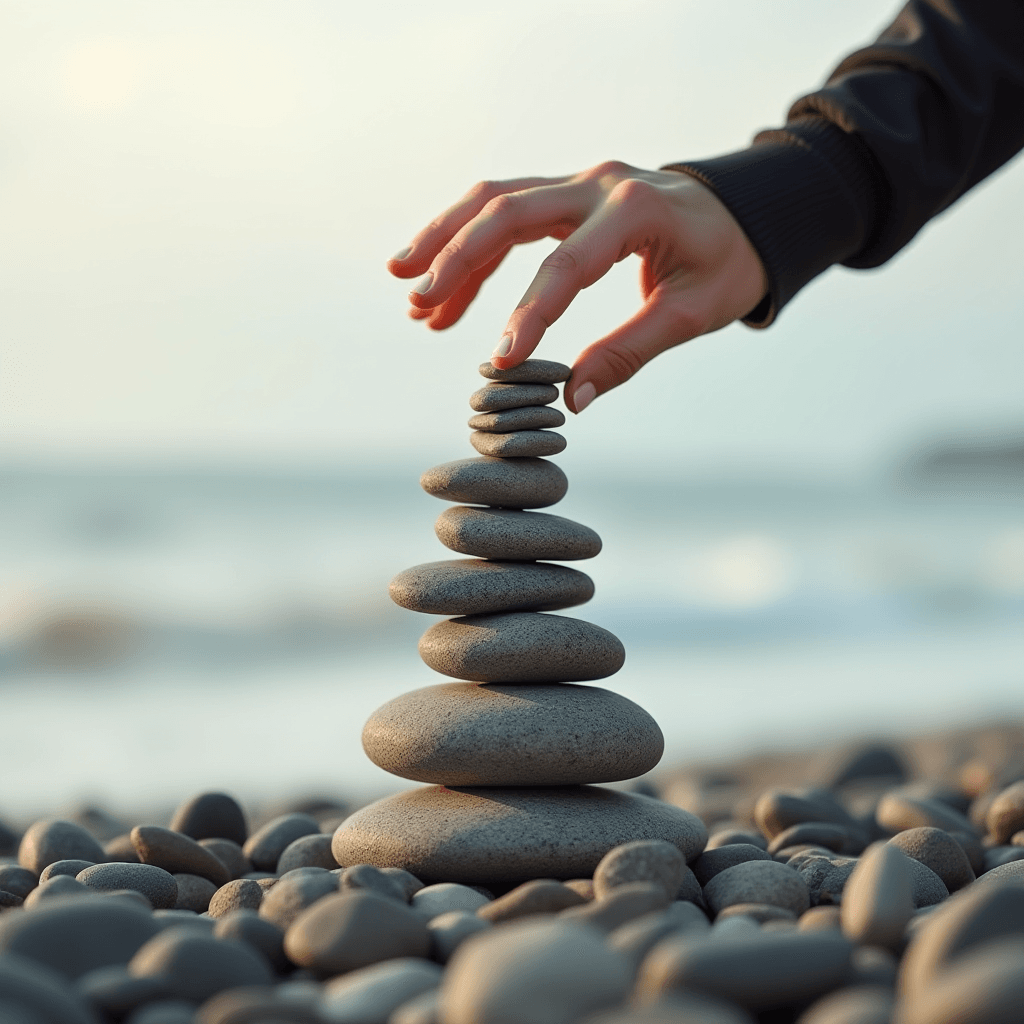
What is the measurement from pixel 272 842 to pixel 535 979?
7.78 feet

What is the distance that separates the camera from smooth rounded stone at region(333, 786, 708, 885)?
279 centimetres

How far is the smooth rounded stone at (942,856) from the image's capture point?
121 inches

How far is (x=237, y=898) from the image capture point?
2705 mm

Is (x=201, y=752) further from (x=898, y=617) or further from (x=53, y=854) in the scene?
(x=898, y=617)

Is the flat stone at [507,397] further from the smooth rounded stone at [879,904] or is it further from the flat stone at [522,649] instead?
the smooth rounded stone at [879,904]

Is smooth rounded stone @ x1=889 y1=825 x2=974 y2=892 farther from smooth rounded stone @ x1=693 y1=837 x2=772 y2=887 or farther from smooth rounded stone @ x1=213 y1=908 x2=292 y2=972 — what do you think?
smooth rounded stone @ x1=213 y1=908 x2=292 y2=972

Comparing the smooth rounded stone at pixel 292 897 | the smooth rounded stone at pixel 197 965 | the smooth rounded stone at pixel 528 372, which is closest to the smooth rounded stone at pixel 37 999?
the smooth rounded stone at pixel 197 965

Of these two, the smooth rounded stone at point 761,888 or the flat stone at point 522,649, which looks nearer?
the smooth rounded stone at point 761,888

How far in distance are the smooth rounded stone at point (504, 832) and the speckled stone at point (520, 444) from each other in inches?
35.0

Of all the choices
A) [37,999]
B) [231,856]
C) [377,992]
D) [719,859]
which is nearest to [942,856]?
[719,859]

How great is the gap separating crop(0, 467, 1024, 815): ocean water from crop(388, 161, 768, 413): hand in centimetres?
480

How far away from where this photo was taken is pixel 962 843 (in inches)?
139

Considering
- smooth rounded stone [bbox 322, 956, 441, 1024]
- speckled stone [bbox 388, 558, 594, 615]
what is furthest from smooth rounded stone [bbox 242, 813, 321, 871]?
smooth rounded stone [bbox 322, 956, 441, 1024]

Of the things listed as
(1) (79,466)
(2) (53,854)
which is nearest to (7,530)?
(1) (79,466)
